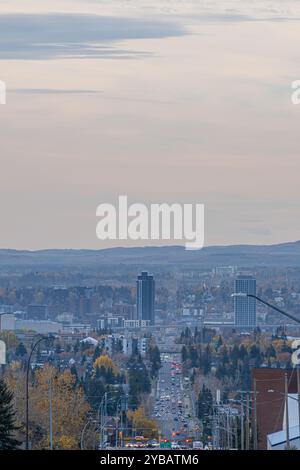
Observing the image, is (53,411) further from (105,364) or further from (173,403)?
(105,364)

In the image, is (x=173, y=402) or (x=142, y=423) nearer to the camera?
(x=142, y=423)

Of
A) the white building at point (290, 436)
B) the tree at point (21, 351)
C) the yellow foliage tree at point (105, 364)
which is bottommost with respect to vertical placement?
the white building at point (290, 436)

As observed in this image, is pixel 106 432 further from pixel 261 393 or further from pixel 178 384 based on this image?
pixel 178 384

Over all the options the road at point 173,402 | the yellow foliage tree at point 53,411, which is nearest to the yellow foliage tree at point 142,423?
the road at point 173,402

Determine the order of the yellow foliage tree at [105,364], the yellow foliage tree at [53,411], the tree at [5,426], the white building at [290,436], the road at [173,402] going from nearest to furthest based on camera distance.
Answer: the tree at [5,426] < the white building at [290,436] < the yellow foliage tree at [53,411] < the road at [173,402] < the yellow foliage tree at [105,364]

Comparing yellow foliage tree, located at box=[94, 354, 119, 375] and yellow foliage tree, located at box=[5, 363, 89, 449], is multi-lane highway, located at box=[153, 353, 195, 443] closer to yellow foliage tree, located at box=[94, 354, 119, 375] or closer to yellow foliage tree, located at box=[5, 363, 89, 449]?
yellow foliage tree, located at box=[94, 354, 119, 375]

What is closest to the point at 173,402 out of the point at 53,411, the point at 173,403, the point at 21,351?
the point at 173,403

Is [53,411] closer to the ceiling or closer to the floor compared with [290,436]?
closer to the ceiling

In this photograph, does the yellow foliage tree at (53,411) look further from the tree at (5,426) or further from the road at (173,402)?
the tree at (5,426)

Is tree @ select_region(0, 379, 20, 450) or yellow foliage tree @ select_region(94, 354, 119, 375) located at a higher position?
yellow foliage tree @ select_region(94, 354, 119, 375)

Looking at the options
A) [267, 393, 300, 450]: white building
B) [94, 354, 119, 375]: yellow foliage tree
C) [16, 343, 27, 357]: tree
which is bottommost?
[267, 393, 300, 450]: white building

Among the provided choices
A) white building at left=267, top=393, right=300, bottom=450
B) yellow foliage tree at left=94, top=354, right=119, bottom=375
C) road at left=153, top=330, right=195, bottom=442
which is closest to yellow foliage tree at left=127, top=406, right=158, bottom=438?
road at left=153, top=330, right=195, bottom=442
